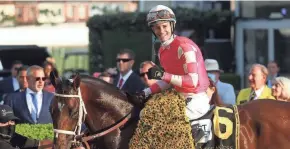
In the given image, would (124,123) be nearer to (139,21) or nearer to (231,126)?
(231,126)

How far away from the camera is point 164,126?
238 inches

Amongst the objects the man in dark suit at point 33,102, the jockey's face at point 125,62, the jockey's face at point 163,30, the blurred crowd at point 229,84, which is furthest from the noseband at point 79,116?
the jockey's face at point 125,62

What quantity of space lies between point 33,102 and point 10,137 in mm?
2154

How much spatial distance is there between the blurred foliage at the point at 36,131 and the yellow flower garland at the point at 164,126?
2.15 meters

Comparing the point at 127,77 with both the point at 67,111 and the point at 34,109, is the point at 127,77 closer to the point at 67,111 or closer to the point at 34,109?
the point at 34,109

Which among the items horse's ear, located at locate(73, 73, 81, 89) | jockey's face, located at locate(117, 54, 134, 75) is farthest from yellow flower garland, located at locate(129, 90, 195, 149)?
jockey's face, located at locate(117, 54, 134, 75)

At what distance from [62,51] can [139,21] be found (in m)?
4.75

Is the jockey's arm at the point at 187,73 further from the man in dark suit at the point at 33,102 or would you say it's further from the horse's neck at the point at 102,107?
the man in dark suit at the point at 33,102

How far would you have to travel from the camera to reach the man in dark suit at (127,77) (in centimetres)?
991

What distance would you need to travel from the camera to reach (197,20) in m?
18.9

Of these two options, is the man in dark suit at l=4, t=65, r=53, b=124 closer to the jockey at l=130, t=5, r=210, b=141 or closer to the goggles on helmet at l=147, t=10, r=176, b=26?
the jockey at l=130, t=5, r=210, b=141

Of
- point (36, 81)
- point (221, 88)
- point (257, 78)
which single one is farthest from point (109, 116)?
point (221, 88)

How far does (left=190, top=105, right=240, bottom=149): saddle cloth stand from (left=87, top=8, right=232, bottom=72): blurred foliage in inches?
485

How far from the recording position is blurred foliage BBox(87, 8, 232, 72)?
740 inches
